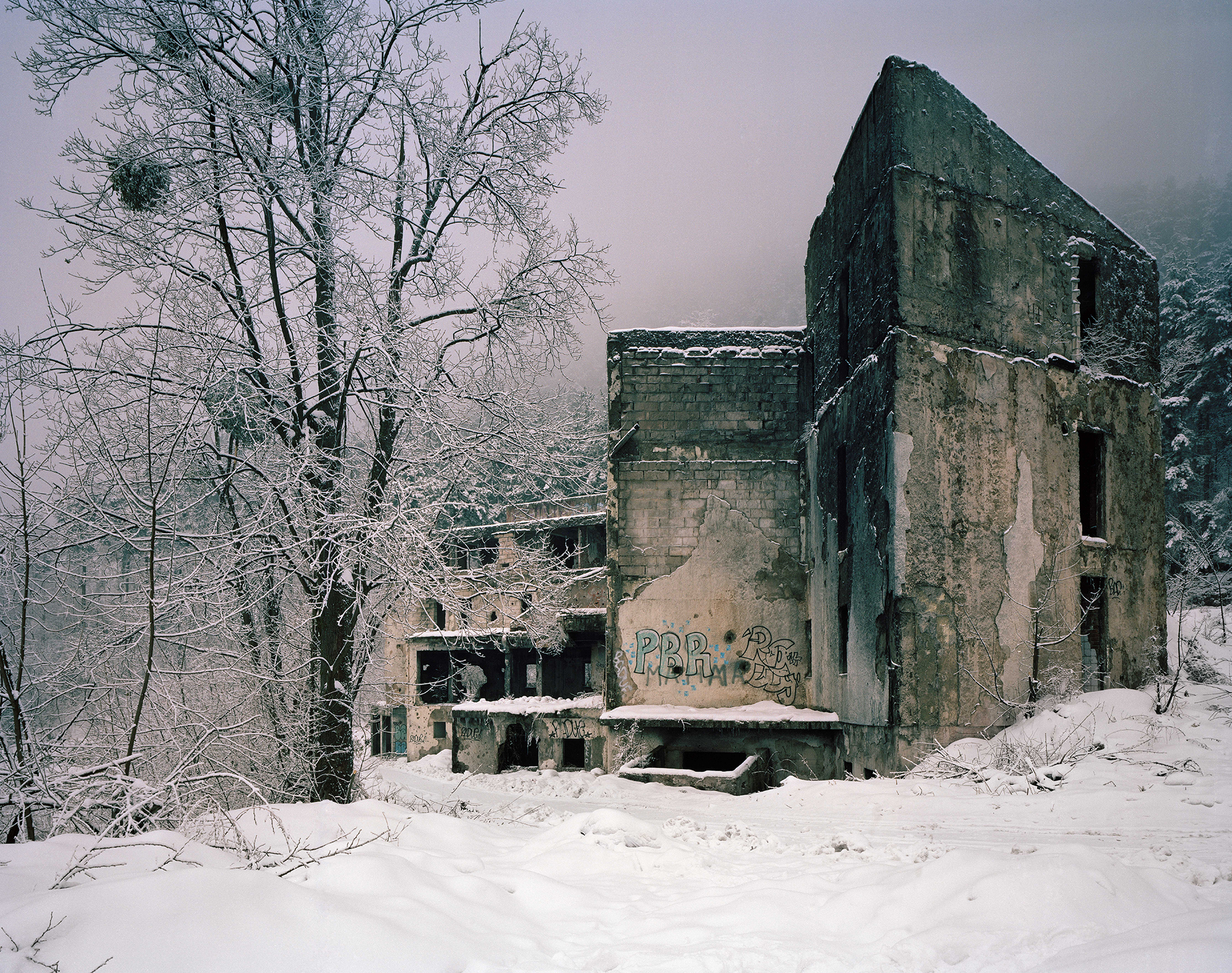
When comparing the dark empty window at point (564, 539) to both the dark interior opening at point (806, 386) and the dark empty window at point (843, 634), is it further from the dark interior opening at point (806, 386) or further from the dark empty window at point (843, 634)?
the dark empty window at point (843, 634)

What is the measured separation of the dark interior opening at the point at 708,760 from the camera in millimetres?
13820

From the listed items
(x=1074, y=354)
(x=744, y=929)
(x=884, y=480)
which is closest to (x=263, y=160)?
(x=744, y=929)

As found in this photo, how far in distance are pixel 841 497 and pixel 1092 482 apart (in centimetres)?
383

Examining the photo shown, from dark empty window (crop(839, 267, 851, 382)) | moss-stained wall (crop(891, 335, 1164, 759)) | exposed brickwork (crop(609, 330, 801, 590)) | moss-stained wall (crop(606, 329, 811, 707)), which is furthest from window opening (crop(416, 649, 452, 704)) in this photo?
moss-stained wall (crop(891, 335, 1164, 759))

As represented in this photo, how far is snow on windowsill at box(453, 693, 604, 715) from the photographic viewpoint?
60.4ft

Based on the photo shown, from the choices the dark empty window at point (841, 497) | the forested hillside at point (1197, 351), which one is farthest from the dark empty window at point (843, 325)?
the forested hillside at point (1197, 351)

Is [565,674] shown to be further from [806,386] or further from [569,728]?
[806,386]

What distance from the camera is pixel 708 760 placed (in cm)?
1434

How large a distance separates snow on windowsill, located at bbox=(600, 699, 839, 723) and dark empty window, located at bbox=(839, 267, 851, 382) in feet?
18.5

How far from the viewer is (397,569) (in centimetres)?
662

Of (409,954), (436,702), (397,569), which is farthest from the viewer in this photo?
(436,702)

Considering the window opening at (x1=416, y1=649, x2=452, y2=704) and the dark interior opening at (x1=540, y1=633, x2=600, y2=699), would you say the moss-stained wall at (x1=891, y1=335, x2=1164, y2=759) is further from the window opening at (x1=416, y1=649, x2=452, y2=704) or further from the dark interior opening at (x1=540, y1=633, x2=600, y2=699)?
the window opening at (x1=416, y1=649, x2=452, y2=704)

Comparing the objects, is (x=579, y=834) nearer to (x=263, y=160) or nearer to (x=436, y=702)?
(x=263, y=160)

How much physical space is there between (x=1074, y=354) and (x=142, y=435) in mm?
12325
